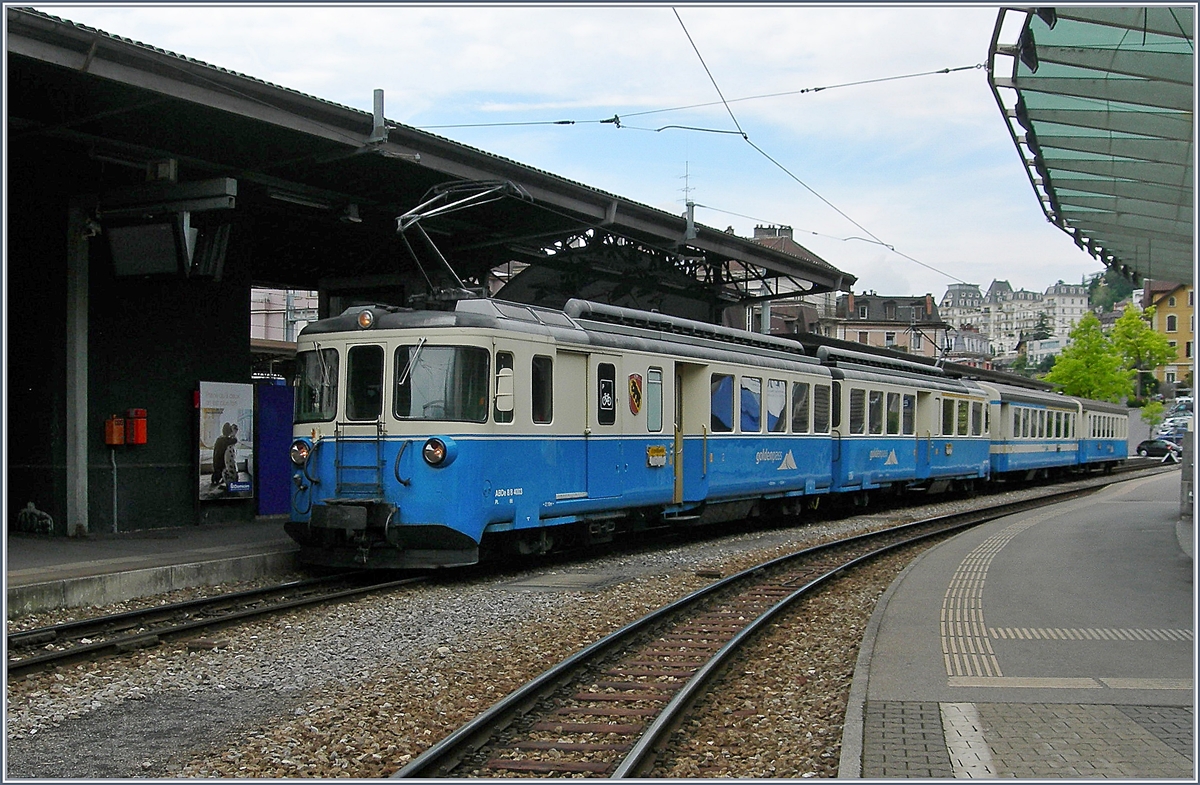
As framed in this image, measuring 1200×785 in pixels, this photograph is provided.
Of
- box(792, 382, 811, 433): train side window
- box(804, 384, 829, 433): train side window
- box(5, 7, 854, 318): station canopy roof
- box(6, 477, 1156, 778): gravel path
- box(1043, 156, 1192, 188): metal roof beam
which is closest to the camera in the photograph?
box(6, 477, 1156, 778): gravel path

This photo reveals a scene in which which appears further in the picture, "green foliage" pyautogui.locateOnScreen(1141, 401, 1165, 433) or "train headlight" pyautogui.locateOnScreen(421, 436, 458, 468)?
"green foliage" pyautogui.locateOnScreen(1141, 401, 1165, 433)

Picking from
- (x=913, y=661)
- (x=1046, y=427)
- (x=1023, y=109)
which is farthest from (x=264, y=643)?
(x=1046, y=427)

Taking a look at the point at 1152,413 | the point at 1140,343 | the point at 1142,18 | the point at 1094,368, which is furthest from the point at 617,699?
the point at 1152,413

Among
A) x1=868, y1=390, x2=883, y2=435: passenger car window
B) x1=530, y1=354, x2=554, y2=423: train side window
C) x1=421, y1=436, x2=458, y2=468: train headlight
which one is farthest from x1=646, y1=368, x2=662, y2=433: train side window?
x1=868, y1=390, x2=883, y2=435: passenger car window

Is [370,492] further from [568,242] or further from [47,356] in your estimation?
[568,242]

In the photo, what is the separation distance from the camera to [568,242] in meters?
22.7

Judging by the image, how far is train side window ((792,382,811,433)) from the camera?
19.3 metres

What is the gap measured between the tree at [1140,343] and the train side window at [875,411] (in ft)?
110

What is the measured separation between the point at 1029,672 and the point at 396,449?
6.61 meters

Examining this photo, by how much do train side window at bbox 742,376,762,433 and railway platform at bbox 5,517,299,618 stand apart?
6.95 m

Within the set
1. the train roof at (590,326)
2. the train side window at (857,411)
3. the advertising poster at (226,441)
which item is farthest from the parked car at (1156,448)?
the advertising poster at (226,441)

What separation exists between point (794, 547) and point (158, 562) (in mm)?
8941

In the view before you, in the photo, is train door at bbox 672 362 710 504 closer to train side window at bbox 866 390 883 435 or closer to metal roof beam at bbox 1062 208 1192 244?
metal roof beam at bbox 1062 208 1192 244

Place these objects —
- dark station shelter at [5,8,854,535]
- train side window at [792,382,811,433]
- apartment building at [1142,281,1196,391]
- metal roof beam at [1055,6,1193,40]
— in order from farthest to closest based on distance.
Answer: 1. apartment building at [1142,281,1196,391]
2. train side window at [792,382,811,433]
3. dark station shelter at [5,8,854,535]
4. metal roof beam at [1055,6,1193,40]
